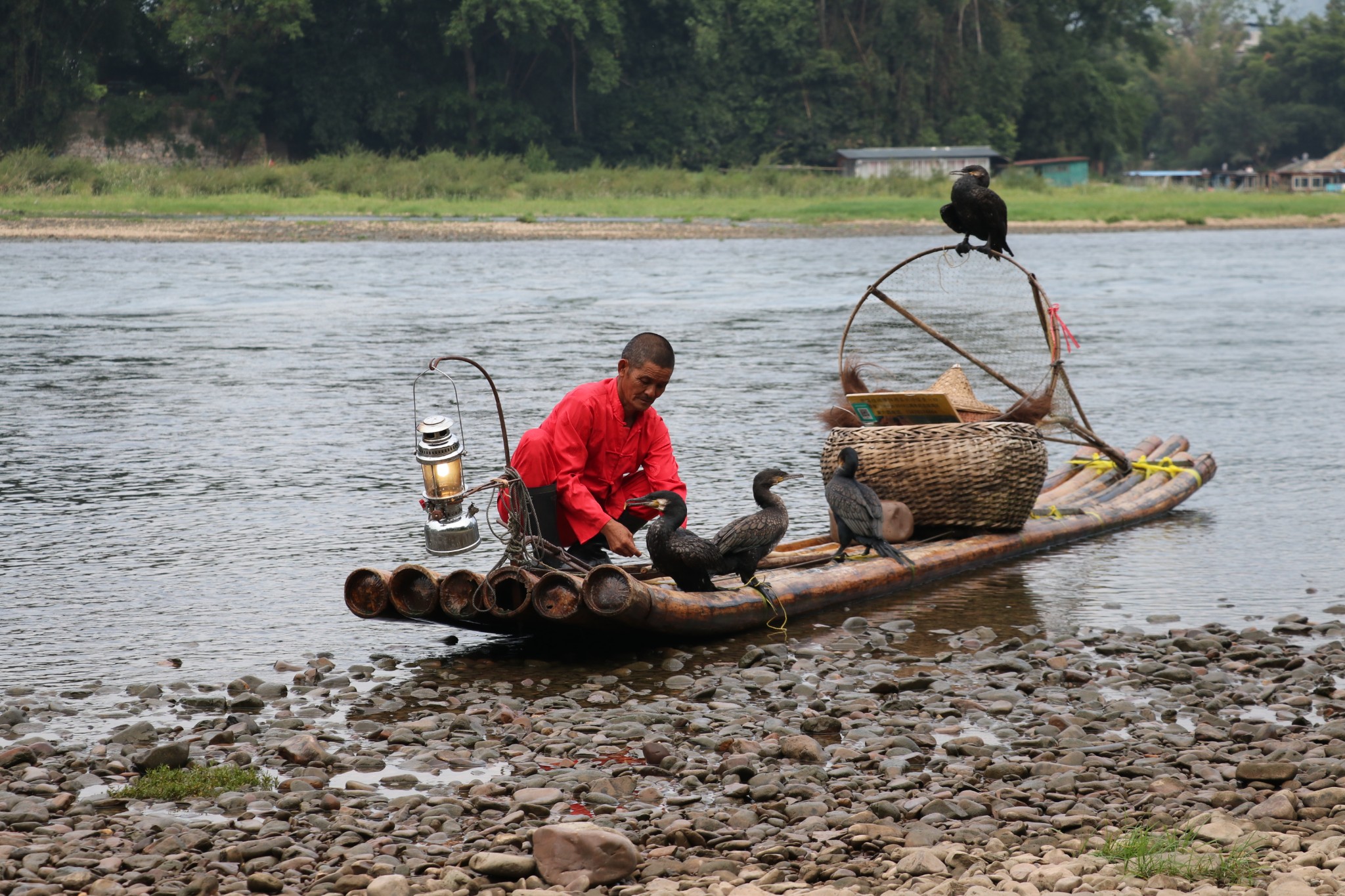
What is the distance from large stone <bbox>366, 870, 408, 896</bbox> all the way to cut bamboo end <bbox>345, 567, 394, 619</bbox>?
2.42 meters

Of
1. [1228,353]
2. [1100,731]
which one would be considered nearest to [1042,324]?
[1100,731]

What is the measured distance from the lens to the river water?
7996 millimetres

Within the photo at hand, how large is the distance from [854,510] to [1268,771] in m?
3.24

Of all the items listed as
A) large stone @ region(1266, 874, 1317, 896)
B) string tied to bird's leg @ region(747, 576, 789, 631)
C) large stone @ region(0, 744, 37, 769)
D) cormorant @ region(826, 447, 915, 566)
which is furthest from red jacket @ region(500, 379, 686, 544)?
large stone @ region(1266, 874, 1317, 896)

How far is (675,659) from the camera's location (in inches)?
271

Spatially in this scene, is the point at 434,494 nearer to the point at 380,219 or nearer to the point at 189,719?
the point at 189,719

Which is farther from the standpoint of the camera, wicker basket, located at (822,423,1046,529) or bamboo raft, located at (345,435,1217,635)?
wicker basket, located at (822,423,1046,529)

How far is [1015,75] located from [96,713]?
7158 centimetres

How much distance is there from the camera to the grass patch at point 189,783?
5203 mm

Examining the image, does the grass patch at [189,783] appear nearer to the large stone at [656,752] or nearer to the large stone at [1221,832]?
the large stone at [656,752]

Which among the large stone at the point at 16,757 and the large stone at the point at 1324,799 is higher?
the large stone at the point at 16,757

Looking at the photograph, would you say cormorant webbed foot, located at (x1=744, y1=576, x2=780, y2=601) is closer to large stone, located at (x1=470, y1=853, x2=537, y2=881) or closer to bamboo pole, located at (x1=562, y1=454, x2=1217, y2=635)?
bamboo pole, located at (x1=562, y1=454, x2=1217, y2=635)

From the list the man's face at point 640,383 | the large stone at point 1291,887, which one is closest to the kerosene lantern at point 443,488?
the man's face at point 640,383

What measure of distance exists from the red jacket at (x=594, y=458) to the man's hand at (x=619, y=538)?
42 millimetres
